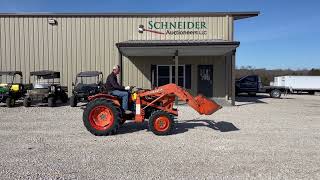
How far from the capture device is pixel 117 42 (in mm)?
21266

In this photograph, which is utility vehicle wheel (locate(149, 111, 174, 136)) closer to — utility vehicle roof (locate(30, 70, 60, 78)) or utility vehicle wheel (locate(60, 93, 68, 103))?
utility vehicle roof (locate(30, 70, 60, 78))

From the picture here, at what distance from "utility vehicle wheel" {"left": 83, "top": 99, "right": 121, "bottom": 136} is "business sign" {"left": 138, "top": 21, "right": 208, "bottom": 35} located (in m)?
12.6

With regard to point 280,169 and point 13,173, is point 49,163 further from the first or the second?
point 280,169

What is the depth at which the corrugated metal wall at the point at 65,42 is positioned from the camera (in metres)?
21.1

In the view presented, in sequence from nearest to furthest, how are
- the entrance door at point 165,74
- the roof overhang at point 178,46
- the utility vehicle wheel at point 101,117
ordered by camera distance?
the utility vehicle wheel at point 101,117, the roof overhang at point 178,46, the entrance door at point 165,74

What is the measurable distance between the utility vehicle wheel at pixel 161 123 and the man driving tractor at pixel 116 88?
2.40 feet

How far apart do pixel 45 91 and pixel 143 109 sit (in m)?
9.08

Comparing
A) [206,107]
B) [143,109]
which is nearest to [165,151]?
[143,109]

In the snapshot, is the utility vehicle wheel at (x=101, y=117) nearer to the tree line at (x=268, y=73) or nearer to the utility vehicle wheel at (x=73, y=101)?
the utility vehicle wheel at (x=73, y=101)

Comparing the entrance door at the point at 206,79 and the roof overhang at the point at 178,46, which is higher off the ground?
the roof overhang at the point at 178,46

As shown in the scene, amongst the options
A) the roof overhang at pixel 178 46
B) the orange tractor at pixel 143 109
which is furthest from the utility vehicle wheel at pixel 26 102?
the orange tractor at pixel 143 109

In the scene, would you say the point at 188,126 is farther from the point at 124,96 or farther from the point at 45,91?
the point at 45,91

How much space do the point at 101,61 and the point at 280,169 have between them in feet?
→ 53.1

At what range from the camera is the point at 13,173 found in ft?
19.5
